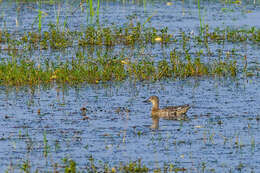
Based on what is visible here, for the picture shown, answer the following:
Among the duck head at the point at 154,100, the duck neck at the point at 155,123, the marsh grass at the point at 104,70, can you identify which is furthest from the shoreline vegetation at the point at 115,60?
the duck neck at the point at 155,123

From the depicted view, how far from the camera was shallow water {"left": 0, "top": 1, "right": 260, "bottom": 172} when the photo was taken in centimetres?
1195

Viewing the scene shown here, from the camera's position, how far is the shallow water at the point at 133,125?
1195 cm

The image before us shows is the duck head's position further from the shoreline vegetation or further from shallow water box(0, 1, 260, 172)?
the shoreline vegetation

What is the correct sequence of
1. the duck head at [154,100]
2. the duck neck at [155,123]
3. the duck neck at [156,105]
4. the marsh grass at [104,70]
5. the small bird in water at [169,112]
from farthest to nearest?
the marsh grass at [104,70] < the duck head at [154,100] < the duck neck at [156,105] < the small bird in water at [169,112] < the duck neck at [155,123]

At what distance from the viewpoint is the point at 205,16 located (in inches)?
1088

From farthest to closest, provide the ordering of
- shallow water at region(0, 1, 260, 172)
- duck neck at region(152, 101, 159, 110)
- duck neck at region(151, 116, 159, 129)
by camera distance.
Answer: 1. duck neck at region(152, 101, 159, 110)
2. duck neck at region(151, 116, 159, 129)
3. shallow water at region(0, 1, 260, 172)

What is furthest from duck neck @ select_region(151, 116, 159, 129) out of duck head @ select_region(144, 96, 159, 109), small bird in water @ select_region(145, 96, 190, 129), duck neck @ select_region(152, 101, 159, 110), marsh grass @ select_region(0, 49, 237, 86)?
marsh grass @ select_region(0, 49, 237, 86)

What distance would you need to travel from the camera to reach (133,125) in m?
14.2

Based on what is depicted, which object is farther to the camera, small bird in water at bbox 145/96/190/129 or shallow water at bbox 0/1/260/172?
small bird in water at bbox 145/96/190/129

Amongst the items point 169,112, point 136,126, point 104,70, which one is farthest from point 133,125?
point 104,70

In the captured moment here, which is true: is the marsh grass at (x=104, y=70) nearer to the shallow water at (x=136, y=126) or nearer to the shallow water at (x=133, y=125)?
the shallow water at (x=133, y=125)

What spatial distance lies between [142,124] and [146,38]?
8.77 metres

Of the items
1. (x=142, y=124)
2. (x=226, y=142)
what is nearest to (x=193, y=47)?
(x=142, y=124)

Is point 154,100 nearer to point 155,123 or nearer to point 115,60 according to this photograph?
point 155,123
